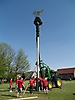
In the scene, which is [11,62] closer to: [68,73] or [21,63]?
[21,63]

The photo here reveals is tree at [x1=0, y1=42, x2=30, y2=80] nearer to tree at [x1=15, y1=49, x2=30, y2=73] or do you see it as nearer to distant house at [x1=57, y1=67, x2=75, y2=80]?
tree at [x1=15, y1=49, x2=30, y2=73]

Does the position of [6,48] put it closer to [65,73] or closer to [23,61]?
[23,61]

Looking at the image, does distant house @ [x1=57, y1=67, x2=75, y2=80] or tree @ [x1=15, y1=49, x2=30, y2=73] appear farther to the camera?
distant house @ [x1=57, y1=67, x2=75, y2=80]

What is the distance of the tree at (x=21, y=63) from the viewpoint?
65.7 metres

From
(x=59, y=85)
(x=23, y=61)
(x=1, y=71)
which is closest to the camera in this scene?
(x=59, y=85)

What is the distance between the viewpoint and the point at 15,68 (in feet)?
212

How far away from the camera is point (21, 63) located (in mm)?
66375

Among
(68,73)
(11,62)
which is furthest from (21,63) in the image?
(68,73)

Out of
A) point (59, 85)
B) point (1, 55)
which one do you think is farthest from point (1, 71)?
point (59, 85)

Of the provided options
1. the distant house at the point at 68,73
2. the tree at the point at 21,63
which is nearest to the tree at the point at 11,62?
the tree at the point at 21,63

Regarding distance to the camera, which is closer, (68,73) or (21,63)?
(21,63)

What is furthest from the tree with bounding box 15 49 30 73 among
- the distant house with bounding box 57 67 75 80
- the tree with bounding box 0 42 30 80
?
the distant house with bounding box 57 67 75 80

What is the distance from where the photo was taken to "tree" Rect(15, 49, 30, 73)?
6566 centimetres

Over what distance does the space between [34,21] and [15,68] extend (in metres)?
45.3
